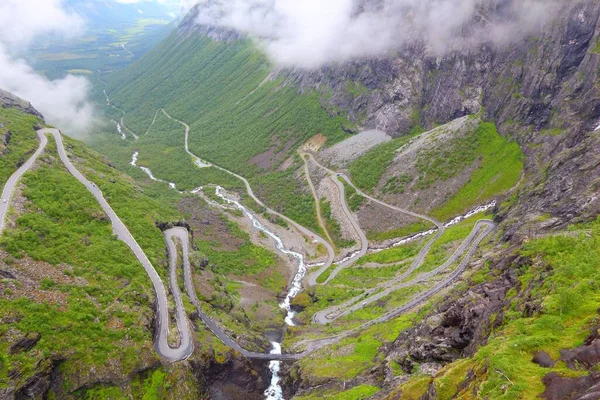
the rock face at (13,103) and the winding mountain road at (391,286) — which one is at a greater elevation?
the rock face at (13,103)

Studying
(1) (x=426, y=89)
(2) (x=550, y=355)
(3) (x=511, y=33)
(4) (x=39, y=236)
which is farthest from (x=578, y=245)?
(1) (x=426, y=89)

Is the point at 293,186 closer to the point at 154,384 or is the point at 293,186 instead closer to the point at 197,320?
the point at 197,320

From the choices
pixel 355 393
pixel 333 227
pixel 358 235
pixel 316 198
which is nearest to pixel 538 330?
pixel 355 393

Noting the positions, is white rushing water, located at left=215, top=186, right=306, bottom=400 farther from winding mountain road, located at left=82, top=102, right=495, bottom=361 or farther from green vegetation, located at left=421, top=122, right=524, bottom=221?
green vegetation, located at left=421, top=122, right=524, bottom=221

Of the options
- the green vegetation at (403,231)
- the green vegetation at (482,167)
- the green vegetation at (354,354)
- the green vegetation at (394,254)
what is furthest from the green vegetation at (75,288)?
the green vegetation at (482,167)

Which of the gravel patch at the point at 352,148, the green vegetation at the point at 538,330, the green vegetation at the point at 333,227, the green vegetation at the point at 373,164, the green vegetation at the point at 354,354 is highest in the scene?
the gravel patch at the point at 352,148

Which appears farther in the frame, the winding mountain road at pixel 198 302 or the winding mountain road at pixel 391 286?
the winding mountain road at pixel 391 286

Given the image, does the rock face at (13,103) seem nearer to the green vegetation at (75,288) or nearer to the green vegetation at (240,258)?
the green vegetation at (75,288)
